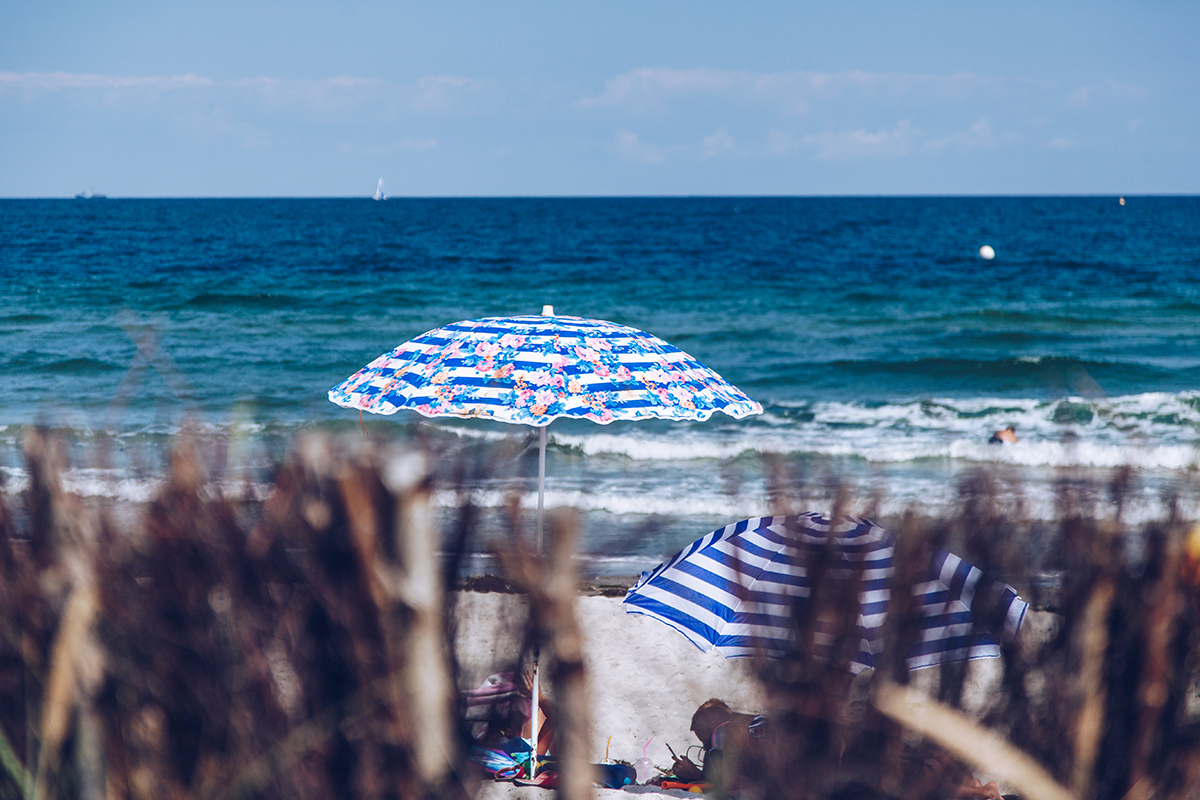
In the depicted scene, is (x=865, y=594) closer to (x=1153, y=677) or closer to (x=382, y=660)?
(x=1153, y=677)

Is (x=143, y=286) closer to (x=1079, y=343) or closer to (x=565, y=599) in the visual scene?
(x=1079, y=343)

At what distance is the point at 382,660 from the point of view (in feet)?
3.90


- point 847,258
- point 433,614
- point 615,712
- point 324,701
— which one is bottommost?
point 615,712

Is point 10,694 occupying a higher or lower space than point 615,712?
higher

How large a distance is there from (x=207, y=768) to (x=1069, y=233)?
55851 millimetres

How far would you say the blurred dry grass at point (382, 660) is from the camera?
1.19 meters

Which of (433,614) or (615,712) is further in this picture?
(615,712)

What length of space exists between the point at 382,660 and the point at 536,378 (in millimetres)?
2492

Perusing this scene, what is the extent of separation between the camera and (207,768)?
133 cm

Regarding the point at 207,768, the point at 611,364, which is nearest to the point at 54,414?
the point at 207,768

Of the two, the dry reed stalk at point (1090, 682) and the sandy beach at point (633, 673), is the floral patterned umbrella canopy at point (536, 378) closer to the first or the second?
the sandy beach at point (633, 673)

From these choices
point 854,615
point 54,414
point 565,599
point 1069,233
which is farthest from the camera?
point 1069,233

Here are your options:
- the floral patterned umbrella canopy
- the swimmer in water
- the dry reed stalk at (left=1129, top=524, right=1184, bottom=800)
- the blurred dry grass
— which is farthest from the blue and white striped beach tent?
the swimmer in water

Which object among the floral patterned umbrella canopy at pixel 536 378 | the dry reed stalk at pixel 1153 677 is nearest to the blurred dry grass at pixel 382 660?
the dry reed stalk at pixel 1153 677
